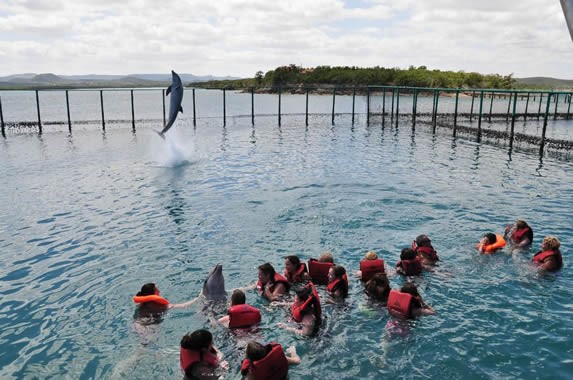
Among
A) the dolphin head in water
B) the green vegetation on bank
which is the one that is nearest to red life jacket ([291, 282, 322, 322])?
the dolphin head in water

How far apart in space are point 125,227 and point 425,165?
1684cm

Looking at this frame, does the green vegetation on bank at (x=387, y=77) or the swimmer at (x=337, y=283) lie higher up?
the green vegetation on bank at (x=387, y=77)

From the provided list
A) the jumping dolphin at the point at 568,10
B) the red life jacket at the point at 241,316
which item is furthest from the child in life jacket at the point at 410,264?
the jumping dolphin at the point at 568,10

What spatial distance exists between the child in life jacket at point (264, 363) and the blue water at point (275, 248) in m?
0.78

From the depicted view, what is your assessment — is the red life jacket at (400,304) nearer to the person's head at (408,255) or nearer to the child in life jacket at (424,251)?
the person's head at (408,255)

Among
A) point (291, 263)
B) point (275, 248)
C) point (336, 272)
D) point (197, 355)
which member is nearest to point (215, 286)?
point (291, 263)

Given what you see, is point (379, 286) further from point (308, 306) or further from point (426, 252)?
point (426, 252)

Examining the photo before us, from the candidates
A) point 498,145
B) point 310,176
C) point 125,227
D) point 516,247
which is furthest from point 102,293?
point 498,145

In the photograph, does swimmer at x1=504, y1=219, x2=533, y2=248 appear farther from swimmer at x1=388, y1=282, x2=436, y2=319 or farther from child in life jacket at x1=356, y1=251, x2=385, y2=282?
swimmer at x1=388, y1=282, x2=436, y2=319

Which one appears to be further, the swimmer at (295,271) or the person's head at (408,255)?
the person's head at (408,255)

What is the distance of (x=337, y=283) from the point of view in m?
9.62

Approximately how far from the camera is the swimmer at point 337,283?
9.64 metres

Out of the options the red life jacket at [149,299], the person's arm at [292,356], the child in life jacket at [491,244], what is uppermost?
the child in life jacket at [491,244]

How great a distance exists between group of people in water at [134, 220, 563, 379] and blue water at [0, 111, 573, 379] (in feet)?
0.92
